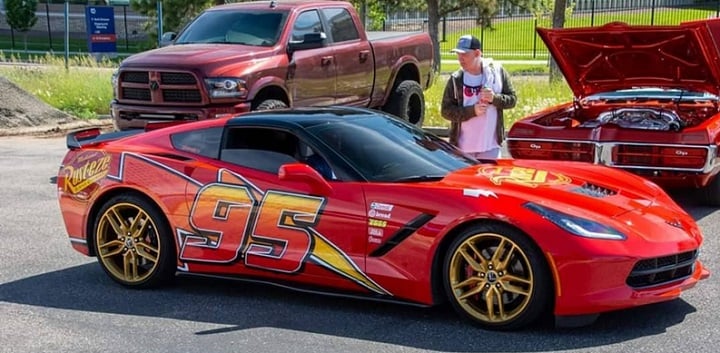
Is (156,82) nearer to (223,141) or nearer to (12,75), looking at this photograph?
(223,141)

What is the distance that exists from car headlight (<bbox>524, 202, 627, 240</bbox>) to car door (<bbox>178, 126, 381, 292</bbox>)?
1.09 metres

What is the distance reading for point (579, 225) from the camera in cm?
526

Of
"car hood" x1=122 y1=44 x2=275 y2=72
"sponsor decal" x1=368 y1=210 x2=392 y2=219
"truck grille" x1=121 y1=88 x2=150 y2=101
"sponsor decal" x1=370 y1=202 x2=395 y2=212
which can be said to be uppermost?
"car hood" x1=122 y1=44 x2=275 y2=72

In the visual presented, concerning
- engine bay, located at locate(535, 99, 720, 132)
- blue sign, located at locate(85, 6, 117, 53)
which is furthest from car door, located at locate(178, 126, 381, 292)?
blue sign, located at locate(85, 6, 117, 53)

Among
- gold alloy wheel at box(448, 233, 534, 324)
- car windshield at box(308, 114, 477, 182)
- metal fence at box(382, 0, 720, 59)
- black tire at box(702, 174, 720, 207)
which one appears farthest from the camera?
metal fence at box(382, 0, 720, 59)

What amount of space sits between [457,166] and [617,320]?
1.44m

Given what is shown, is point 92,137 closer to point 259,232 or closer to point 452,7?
point 259,232

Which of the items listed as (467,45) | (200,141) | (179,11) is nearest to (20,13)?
(179,11)

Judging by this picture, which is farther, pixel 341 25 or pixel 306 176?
pixel 341 25

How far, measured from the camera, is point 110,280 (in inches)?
274

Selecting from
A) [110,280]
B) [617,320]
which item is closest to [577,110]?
[617,320]

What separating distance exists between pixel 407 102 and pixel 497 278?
27.6 ft

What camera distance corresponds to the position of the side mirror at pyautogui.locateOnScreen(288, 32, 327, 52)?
11.8 m

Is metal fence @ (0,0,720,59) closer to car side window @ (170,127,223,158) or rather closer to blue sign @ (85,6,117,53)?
blue sign @ (85,6,117,53)
